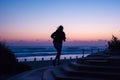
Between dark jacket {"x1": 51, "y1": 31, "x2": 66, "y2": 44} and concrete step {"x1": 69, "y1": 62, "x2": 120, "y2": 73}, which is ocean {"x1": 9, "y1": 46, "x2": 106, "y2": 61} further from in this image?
concrete step {"x1": 69, "y1": 62, "x2": 120, "y2": 73}

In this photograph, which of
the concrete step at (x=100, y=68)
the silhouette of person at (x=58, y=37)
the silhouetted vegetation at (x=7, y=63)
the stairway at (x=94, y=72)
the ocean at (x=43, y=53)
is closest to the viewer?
the stairway at (x=94, y=72)

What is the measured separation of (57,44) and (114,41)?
3.68 metres

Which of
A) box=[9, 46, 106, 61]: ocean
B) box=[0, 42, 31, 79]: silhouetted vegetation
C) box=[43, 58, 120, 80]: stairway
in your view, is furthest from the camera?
box=[9, 46, 106, 61]: ocean

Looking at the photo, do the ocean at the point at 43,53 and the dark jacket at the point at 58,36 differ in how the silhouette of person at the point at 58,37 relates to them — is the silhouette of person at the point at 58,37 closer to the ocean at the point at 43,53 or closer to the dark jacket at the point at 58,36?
the dark jacket at the point at 58,36

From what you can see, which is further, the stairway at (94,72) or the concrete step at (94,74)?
the stairway at (94,72)

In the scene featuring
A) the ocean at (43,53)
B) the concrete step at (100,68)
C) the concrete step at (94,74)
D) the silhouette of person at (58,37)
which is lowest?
the concrete step at (94,74)

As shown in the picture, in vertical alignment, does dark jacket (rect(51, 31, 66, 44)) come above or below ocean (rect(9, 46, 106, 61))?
below

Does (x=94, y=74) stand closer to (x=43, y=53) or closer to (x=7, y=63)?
(x=7, y=63)

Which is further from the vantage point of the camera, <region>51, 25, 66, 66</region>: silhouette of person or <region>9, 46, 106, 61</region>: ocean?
<region>9, 46, 106, 61</region>: ocean

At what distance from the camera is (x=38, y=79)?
10586 mm

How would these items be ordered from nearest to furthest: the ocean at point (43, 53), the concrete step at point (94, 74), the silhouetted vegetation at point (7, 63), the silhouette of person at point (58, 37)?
the concrete step at point (94, 74) < the silhouetted vegetation at point (7, 63) < the silhouette of person at point (58, 37) < the ocean at point (43, 53)

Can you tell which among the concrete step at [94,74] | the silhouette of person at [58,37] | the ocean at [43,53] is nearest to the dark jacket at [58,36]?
the silhouette of person at [58,37]

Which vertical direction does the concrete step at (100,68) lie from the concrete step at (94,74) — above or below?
above

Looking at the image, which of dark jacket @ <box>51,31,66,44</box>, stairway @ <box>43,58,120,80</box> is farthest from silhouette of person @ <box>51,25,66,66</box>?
stairway @ <box>43,58,120,80</box>
